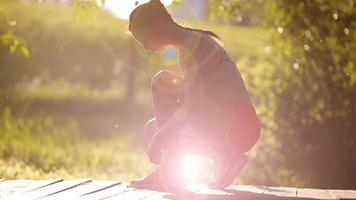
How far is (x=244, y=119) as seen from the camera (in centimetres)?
478

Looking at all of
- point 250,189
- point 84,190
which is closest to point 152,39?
point 84,190

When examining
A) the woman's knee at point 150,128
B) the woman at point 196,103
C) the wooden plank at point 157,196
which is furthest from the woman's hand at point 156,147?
the woman's knee at point 150,128

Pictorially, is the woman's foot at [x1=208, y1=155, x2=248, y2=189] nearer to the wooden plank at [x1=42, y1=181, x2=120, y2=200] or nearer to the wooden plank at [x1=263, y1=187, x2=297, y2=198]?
the wooden plank at [x1=263, y1=187, x2=297, y2=198]

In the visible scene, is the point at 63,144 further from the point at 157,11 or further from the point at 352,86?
the point at 157,11

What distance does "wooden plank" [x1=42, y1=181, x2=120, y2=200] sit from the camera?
438cm

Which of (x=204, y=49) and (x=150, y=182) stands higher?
(x=204, y=49)

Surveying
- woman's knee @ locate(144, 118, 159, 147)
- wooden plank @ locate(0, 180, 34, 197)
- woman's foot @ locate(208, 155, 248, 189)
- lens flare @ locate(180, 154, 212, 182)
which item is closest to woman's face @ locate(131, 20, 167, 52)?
woman's knee @ locate(144, 118, 159, 147)

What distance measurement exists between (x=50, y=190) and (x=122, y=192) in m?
A: 0.48

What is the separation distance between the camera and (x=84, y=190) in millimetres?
4680

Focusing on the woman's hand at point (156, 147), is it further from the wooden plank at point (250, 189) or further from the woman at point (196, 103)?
the wooden plank at point (250, 189)

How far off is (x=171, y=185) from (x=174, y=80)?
2.39 ft

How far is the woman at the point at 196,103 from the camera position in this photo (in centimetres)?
441

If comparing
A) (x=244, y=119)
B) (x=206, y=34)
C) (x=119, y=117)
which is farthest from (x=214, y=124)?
(x=119, y=117)

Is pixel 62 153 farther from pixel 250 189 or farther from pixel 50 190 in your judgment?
pixel 250 189
